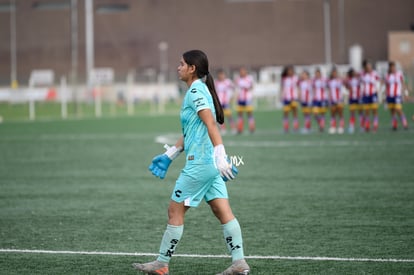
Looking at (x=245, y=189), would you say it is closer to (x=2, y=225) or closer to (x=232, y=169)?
(x=2, y=225)

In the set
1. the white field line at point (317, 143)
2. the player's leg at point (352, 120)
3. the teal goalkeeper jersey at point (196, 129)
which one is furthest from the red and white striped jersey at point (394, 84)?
the teal goalkeeper jersey at point (196, 129)

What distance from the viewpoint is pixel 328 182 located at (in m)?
14.2

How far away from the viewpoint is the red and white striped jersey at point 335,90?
1131 inches

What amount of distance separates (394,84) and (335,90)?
7.68 ft

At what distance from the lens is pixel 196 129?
279 inches

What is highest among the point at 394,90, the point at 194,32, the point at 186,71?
the point at 194,32

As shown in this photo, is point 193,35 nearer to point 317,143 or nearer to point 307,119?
point 307,119

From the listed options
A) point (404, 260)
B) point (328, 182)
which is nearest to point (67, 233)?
point (404, 260)

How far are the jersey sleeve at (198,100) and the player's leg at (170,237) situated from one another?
873 mm

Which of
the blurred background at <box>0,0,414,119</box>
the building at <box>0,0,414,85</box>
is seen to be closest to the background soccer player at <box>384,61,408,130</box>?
the blurred background at <box>0,0,414,119</box>

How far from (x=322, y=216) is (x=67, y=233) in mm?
3385

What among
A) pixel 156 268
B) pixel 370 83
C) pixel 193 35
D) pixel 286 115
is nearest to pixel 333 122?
pixel 286 115

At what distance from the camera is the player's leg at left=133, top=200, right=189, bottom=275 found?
7129 millimetres

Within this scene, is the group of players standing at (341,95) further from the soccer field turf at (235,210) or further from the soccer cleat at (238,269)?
the soccer cleat at (238,269)
